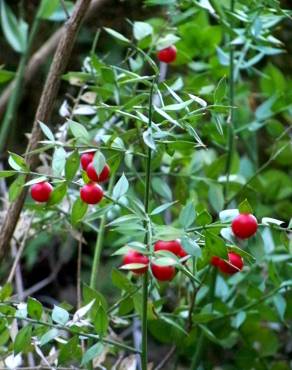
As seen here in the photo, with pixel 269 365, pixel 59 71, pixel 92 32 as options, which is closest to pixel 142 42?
pixel 59 71

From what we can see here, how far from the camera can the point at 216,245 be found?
75 centimetres

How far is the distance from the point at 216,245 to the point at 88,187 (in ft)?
0.44

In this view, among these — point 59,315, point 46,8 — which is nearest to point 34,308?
point 59,315

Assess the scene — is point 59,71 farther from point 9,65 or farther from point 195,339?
point 9,65

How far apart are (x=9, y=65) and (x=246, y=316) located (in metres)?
1.08

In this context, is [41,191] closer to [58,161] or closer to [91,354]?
[58,161]

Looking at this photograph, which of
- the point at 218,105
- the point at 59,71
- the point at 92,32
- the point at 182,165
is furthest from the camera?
the point at 92,32

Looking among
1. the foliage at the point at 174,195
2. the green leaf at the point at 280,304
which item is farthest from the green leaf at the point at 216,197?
the green leaf at the point at 280,304

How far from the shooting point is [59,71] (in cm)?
98

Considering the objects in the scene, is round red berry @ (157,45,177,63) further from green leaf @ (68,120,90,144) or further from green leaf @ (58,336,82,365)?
green leaf @ (58,336,82,365)

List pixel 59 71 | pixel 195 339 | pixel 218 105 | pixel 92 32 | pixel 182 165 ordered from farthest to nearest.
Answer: pixel 92 32, pixel 182 165, pixel 195 339, pixel 59 71, pixel 218 105

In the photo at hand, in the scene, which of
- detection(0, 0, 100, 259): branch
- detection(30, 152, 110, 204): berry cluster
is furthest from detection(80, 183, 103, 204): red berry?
detection(0, 0, 100, 259): branch

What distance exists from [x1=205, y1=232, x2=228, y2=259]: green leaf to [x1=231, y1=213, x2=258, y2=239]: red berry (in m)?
0.02

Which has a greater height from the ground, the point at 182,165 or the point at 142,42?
the point at 142,42
